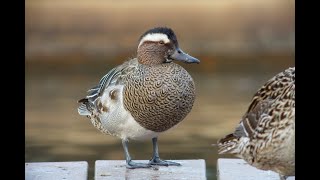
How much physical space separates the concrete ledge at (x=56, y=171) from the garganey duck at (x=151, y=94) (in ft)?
0.91

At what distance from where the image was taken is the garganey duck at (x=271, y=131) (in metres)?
4.24

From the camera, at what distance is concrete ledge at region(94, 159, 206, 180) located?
17.7 feet

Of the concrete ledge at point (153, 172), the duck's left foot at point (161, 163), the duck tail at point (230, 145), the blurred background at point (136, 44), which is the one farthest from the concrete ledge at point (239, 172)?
the blurred background at point (136, 44)

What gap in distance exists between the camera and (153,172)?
555 cm

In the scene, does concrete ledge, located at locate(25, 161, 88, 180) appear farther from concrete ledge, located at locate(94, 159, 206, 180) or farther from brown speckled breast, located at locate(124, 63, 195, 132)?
brown speckled breast, located at locate(124, 63, 195, 132)

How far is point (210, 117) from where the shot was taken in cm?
820

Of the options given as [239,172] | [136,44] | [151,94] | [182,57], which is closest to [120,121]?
[151,94]

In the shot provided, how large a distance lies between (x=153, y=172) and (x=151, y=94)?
0.40 m

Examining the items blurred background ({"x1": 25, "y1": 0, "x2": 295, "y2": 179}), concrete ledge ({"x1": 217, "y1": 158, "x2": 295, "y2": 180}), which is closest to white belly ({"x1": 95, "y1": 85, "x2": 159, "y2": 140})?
concrete ledge ({"x1": 217, "y1": 158, "x2": 295, "y2": 180})

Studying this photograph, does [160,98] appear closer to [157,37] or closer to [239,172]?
[157,37]

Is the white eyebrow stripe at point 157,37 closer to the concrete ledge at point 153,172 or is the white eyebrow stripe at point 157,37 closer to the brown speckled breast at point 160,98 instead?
the brown speckled breast at point 160,98

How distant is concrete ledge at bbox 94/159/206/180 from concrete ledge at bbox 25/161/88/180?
8 cm
